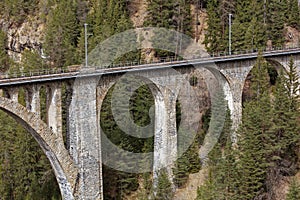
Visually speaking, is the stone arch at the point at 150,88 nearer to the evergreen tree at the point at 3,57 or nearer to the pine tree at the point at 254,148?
the pine tree at the point at 254,148

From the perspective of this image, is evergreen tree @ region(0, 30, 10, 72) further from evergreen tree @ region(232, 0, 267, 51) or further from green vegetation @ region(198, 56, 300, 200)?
green vegetation @ region(198, 56, 300, 200)

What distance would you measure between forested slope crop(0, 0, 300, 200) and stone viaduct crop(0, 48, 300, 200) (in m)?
2.75

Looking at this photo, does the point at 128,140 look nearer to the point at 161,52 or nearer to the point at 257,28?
the point at 161,52

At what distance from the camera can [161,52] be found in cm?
6769

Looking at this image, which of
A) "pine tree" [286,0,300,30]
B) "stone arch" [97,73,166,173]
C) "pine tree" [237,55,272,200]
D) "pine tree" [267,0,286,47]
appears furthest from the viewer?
"pine tree" [286,0,300,30]

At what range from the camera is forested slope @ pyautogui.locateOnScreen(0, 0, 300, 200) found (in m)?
41.2

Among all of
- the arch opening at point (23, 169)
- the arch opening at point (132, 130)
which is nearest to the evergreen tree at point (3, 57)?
the arch opening at point (23, 169)

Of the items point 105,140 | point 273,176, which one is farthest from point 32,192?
point 273,176

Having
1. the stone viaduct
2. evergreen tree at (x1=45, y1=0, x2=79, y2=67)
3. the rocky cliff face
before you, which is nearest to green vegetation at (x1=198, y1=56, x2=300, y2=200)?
the stone viaduct

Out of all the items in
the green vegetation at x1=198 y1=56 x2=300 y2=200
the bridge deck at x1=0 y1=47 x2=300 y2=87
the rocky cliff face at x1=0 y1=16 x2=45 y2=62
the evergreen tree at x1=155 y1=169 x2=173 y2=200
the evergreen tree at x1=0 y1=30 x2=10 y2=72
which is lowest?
the evergreen tree at x1=155 y1=169 x2=173 y2=200

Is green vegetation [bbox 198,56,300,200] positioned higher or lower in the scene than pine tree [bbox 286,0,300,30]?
lower

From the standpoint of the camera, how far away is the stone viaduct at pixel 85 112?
124 feet

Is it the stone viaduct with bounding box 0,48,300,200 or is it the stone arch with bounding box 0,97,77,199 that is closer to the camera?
the stone arch with bounding box 0,97,77,199

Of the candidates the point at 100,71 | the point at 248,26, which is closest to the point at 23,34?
the point at 248,26
